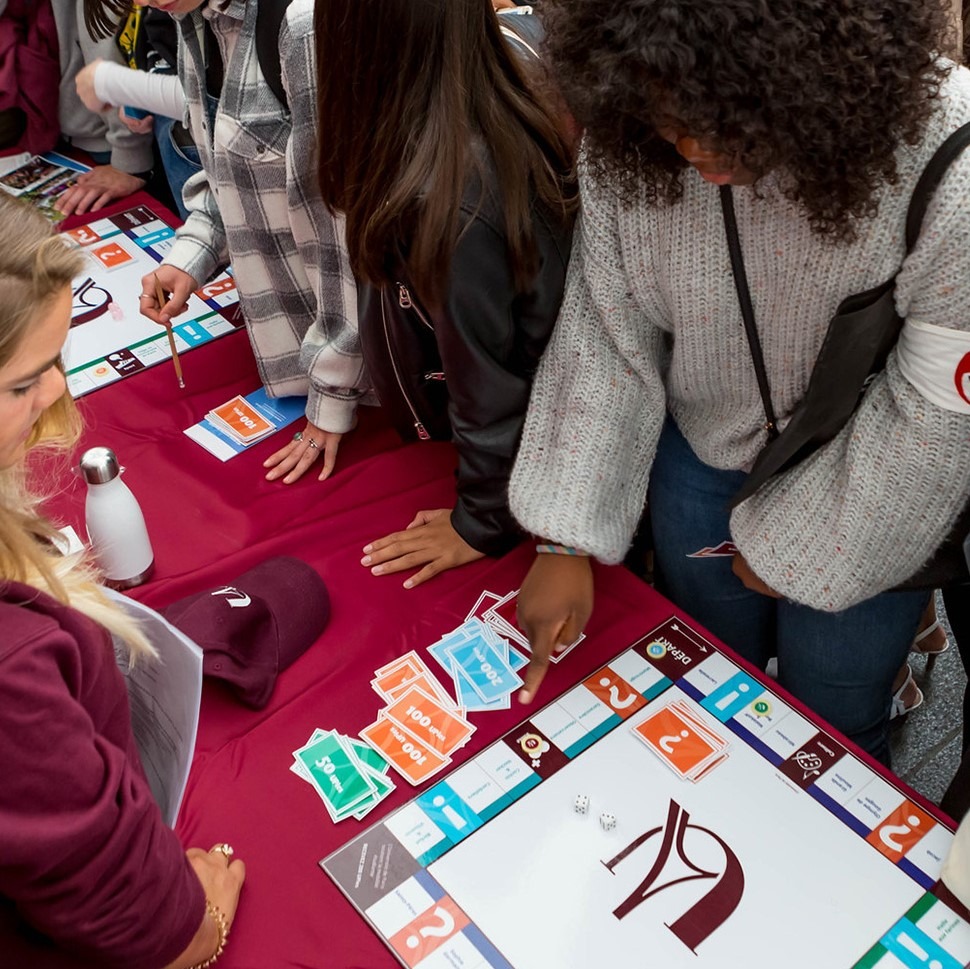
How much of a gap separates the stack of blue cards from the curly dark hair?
2.15ft

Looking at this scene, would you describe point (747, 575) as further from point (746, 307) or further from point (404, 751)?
point (404, 751)

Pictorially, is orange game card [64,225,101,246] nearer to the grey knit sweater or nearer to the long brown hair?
the long brown hair

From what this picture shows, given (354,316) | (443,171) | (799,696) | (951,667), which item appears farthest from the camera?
(951,667)

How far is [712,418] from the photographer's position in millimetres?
1234

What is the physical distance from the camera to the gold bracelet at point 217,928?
3.34 ft

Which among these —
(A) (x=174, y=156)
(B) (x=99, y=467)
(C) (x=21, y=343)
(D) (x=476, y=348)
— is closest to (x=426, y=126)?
(D) (x=476, y=348)

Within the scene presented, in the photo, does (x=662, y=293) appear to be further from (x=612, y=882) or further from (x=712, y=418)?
(x=612, y=882)

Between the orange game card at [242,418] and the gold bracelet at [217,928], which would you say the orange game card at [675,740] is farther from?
the orange game card at [242,418]

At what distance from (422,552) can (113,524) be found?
1.37ft

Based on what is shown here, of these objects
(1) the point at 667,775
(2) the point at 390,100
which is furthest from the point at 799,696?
(2) the point at 390,100

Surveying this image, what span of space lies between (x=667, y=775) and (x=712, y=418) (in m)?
0.43

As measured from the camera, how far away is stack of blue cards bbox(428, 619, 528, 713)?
1244mm

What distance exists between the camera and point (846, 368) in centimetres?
102

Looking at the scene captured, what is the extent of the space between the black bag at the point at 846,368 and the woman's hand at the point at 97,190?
162 cm
